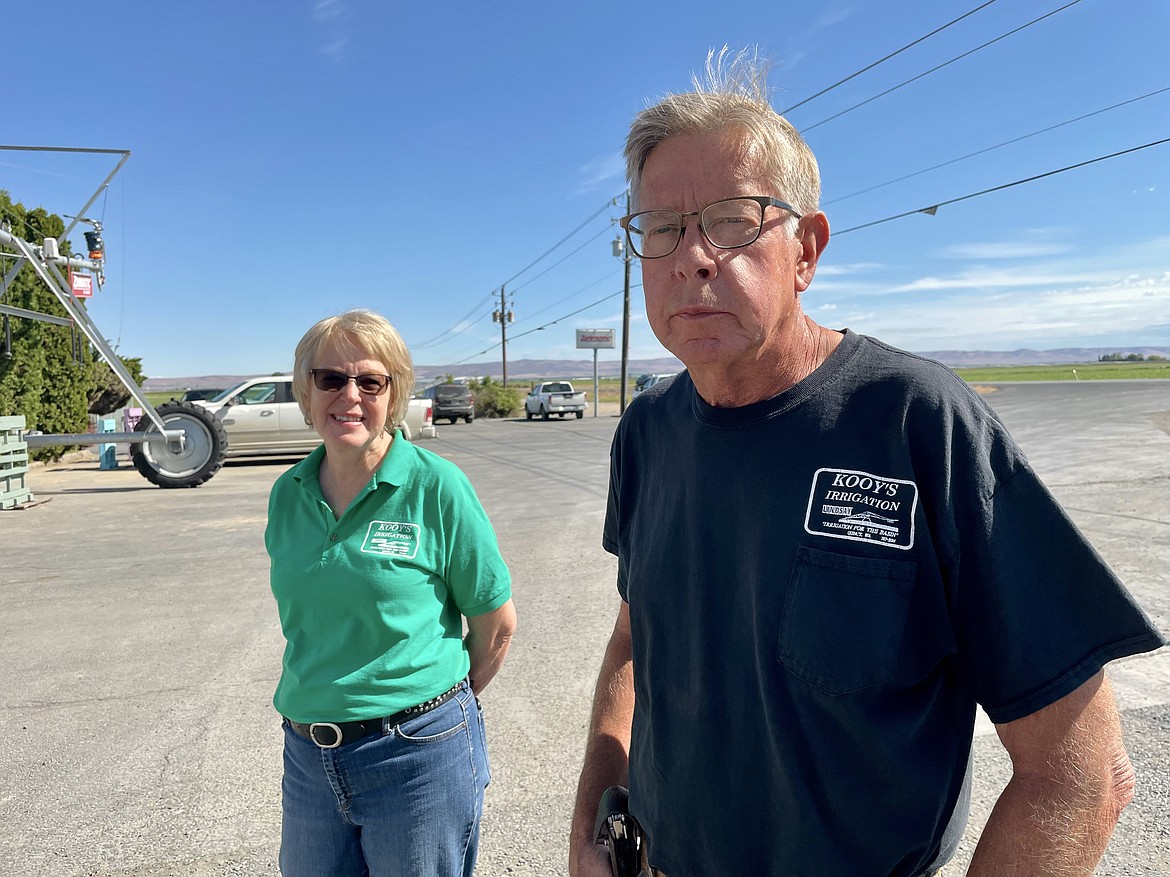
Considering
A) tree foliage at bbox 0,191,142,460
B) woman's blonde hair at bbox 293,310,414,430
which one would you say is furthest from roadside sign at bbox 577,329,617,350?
woman's blonde hair at bbox 293,310,414,430

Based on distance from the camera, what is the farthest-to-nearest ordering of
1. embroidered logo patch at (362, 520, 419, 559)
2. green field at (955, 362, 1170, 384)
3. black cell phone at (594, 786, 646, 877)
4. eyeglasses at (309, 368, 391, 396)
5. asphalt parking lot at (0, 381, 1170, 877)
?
green field at (955, 362, 1170, 384)
asphalt parking lot at (0, 381, 1170, 877)
eyeglasses at (309, 368, 391, 396)
embroidered logo patch at (362, 520, 419, 559)
black cell phone at (594, 786, 646, 877)

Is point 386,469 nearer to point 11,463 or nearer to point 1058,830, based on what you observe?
point 1058,830

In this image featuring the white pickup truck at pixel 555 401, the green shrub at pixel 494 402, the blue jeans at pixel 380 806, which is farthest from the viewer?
the green shrub at pixel 494 402

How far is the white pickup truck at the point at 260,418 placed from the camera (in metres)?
15.8

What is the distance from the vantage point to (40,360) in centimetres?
1420

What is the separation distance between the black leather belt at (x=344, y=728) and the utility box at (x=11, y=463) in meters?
9.81

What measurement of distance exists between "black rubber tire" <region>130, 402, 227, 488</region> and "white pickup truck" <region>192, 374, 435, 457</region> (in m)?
3.93

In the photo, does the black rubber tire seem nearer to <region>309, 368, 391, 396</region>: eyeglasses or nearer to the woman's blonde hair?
the woman's blonde hair

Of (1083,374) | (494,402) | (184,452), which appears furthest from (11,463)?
(1083,374)

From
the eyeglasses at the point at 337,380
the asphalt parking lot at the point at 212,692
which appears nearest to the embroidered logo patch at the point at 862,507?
the eyeglasses at the point at 337,380

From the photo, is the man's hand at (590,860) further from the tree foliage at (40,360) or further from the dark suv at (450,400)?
the dark suv at (450,400)

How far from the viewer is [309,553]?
214cm

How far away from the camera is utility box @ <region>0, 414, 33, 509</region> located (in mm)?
9672

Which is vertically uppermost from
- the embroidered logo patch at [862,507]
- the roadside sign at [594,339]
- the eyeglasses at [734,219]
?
the roadside sign at [594,339]
